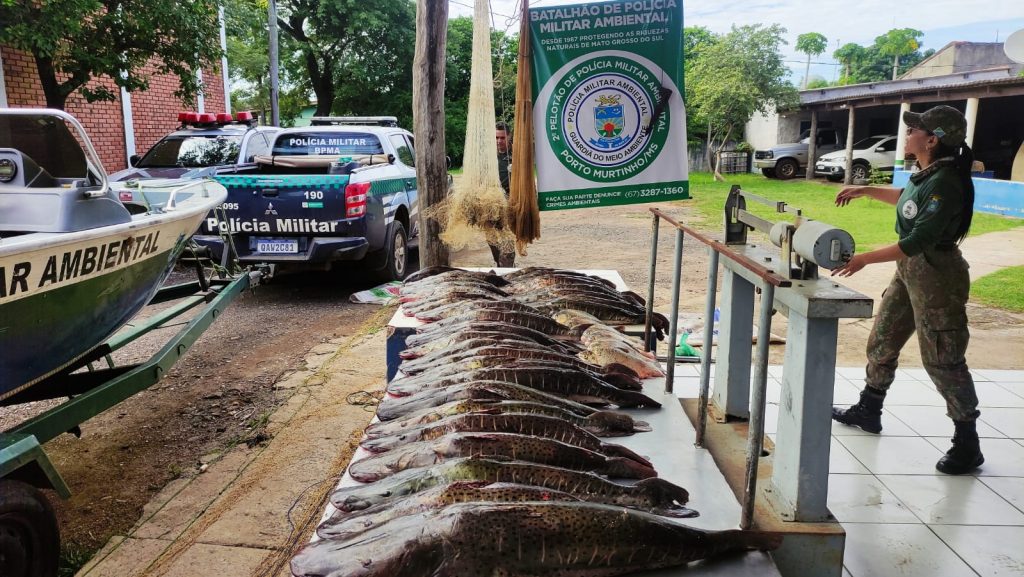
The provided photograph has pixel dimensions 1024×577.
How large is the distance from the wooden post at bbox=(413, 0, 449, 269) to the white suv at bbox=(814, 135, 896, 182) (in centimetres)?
2273

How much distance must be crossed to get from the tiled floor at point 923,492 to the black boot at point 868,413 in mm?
63

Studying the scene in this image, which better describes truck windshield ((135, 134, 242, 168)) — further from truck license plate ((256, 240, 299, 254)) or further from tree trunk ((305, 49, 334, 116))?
tree trunk ((305, 49, 334, 116))

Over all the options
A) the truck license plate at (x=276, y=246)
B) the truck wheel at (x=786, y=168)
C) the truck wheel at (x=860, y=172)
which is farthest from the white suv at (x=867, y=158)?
the truck license plate at (x=276, y=246)

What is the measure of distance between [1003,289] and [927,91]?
46.9 feet

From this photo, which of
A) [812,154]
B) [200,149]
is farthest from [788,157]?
[200,149]

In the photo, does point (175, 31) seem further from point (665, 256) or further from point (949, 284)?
point (949, 284)

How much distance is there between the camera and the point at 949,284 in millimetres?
4004

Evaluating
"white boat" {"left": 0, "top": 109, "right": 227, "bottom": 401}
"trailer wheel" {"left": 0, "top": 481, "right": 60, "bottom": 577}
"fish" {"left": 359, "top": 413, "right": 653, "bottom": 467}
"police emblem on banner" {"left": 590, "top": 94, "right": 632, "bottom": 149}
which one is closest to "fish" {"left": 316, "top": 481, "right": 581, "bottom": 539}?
"fish" {"left": 359, "top": 413, "right": 653, "bottom": 467}

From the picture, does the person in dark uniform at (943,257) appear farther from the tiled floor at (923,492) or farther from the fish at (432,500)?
the fish at (432,500)

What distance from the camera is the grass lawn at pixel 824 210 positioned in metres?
14.5

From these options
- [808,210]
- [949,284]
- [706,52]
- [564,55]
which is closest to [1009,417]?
[949,284]

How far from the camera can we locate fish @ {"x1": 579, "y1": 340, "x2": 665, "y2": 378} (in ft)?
12.8

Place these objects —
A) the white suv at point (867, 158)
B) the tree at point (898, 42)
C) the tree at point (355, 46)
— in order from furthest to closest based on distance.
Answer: the tree at point (898, 42), the tree at point (355, 46), the white suv at point (867, 158)

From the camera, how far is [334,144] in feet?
35.4
